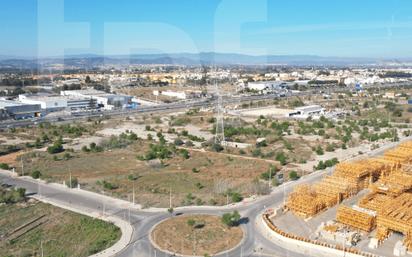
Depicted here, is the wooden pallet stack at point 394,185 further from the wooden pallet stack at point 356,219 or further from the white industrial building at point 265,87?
the white industrial building at point 265,87

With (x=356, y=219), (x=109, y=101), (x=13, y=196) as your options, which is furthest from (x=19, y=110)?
(x=356, y=219)

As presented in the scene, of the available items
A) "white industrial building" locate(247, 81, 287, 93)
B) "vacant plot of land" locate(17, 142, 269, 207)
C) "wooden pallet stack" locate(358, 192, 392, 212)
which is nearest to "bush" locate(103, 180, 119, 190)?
"vacant plot of land" locate(17, 142, 269, 207)

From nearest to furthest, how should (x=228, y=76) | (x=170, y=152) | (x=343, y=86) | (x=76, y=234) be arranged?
(x=76, y=234)
(x=170, y=152)
(x=228, y=76)
(x=343, y=86)

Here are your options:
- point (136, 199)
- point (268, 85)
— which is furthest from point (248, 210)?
point (268, 85)

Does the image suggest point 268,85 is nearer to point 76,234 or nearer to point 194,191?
point 194,191

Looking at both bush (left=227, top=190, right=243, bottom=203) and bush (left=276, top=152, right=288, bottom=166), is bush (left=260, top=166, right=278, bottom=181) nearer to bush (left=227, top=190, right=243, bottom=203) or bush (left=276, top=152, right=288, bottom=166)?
bush (left=276, top=152, right=288, bottom=166)

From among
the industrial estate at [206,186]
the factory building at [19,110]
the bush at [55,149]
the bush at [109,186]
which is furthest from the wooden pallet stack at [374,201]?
the factory building at [19,110]
